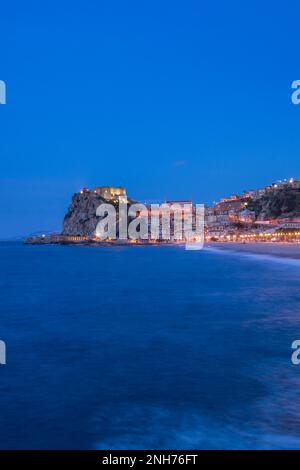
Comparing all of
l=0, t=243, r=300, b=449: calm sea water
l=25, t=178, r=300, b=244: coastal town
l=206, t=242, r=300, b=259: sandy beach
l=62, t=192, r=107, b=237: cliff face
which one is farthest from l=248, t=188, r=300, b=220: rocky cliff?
l=0, t=243, r=300, b=449: calm sea water

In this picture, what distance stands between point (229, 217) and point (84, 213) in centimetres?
5369

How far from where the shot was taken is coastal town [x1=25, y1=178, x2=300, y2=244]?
136m

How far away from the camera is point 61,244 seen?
556 feet

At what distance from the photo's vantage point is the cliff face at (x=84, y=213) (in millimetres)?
161375

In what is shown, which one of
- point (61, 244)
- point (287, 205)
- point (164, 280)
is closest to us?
point (164, 280)

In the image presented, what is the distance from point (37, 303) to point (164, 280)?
1285cm

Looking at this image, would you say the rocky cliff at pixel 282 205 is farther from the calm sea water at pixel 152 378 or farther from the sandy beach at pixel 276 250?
the calm sea water at pixel 152 378

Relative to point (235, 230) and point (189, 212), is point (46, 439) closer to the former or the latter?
point (235, 230)

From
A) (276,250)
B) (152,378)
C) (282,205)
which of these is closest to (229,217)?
(282,205)

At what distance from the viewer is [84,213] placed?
163 meters

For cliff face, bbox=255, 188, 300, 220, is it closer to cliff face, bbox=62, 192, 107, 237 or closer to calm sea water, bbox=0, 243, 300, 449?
cliff face, bbox=62, 192, 107, 237

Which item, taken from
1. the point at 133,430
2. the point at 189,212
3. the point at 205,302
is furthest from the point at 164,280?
the point at 189,212

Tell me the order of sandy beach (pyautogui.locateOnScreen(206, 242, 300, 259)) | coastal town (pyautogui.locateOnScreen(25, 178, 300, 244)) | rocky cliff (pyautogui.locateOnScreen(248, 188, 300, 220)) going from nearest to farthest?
sandy beach (pyautogui.locateOnScreen(206, 242, 300, 259)), coastal town (pyautogui.locateOnScreen(25, 178, 300, 244)), rocky cliff (pyautogui.locateOnScreen(248, 188, 300, 220))

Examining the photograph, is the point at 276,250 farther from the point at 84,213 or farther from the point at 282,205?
the point at 84,213
